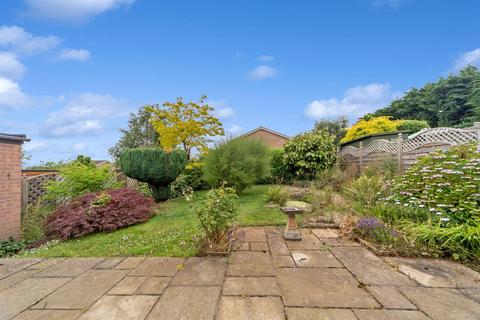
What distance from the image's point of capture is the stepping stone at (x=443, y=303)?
185 centimetres

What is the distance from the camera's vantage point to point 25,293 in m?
2.33

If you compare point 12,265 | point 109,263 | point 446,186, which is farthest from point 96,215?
point 446,186

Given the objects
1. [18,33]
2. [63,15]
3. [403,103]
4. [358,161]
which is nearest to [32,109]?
[18,33]

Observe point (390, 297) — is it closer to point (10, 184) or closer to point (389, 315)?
point (389, 315)

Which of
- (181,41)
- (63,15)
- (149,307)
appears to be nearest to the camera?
(149,307)

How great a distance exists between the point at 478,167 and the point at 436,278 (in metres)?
2.36

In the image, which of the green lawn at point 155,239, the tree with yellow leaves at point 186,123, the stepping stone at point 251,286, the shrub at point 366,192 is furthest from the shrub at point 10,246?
the tree with yellow leaves at point 186,123

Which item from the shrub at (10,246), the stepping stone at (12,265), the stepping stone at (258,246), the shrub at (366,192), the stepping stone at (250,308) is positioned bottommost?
the shrub at (10,246)

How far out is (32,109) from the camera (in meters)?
6.07

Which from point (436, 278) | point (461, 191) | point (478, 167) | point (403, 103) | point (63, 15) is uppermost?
point (403, 103)

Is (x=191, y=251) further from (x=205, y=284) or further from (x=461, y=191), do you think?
(x=461, y=191)

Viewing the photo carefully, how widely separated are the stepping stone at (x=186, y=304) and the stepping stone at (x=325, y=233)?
2.31 metres

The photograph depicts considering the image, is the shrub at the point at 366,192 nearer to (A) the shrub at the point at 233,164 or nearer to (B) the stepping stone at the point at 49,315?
(A) the shrub at the point at 233,164

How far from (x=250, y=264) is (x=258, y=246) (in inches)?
Result: 25.3
